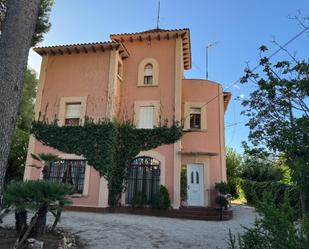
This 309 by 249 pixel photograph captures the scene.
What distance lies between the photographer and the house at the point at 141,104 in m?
14.6

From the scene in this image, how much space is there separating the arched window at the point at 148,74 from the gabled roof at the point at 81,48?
4.68 feet

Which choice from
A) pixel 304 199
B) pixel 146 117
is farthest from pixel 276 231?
pixel 146 117

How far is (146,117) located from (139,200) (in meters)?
4.48

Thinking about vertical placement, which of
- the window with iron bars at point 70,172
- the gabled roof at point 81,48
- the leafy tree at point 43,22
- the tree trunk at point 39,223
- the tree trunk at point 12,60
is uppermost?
the leafy tree at point 43,22

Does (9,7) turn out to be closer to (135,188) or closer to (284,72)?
(284,72)

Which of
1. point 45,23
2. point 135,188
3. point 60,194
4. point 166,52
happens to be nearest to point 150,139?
point 135,188

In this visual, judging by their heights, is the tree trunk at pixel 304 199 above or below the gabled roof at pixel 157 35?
below

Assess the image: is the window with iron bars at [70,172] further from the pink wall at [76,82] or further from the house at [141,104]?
the pink wall at [76,82]

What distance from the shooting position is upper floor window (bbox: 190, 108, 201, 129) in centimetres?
1647

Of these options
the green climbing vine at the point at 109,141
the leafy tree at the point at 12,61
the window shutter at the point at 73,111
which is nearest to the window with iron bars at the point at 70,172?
the green climbing vine at the point at 109,141

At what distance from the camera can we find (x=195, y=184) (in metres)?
15.4

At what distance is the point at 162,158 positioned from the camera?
579 inches

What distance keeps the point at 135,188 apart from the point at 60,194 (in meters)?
9.22

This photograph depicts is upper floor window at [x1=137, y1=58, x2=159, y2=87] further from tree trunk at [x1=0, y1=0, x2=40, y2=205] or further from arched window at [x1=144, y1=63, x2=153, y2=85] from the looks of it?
tree trunk at [x1=0, y1=0, x2=40, y2=205]
